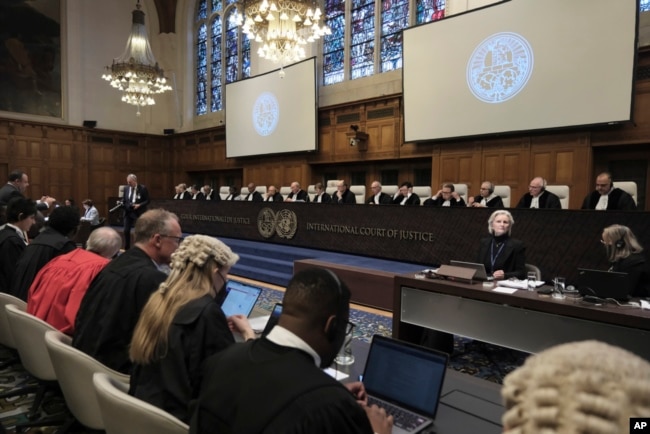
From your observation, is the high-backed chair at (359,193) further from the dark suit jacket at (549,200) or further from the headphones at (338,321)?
the headphones at (338,321)

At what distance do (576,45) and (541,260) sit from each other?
391 cm

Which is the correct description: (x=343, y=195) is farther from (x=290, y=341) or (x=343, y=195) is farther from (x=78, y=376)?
(x=290, y=341)

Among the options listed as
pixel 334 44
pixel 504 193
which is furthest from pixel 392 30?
pixel 504 193

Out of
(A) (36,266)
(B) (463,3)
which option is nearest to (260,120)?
(B) (463,3)

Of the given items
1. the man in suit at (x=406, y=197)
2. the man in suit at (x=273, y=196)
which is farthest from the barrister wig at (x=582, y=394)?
the man in suit at (x=273, y=196)

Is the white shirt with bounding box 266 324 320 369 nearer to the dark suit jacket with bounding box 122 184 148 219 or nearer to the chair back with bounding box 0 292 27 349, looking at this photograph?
the chair back with bounding box 0 292 27 349

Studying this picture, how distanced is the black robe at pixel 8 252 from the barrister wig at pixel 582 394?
3909 millimetres

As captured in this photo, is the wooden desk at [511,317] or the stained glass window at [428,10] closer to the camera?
the wooden desk at [511,317]

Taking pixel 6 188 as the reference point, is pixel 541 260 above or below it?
below

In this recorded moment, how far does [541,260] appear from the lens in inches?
195

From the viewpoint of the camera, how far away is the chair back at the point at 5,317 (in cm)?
264

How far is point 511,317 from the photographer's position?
9.81 feet

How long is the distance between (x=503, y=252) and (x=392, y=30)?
7.71m

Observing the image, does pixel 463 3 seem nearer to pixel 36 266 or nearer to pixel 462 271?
pixel 462 271
